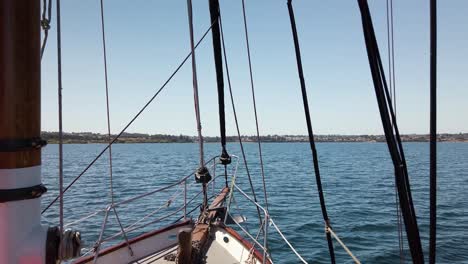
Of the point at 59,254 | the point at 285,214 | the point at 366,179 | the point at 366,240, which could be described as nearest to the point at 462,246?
the point at 366,240

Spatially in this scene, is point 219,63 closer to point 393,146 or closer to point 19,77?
point 393,146

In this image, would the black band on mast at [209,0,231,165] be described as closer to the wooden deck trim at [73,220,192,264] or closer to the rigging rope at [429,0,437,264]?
the wooden deck trim at [73,220,192,264]

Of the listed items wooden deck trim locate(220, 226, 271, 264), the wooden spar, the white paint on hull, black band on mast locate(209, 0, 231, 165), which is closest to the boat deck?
wooden deck trim locate(220, 226, 271, 264)

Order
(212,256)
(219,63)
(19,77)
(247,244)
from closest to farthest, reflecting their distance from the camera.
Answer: (19,77) < (212,256) < (247,244) < (219,63)

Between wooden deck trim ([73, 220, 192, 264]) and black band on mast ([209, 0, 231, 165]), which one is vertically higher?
black band on mast ([209, 0, 231, 165])

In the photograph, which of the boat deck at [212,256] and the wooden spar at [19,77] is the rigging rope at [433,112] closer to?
the wooden spar at [19,77]

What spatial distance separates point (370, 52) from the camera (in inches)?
124

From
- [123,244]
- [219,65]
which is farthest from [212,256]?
[219,65]

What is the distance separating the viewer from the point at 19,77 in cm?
185

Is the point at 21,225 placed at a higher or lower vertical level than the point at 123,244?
higher

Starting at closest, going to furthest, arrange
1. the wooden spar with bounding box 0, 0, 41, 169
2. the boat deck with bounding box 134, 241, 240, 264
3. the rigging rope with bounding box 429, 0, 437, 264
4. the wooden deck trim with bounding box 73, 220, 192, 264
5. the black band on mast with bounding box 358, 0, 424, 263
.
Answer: the wooden spar with bounding box 0, 0, 41, 169 → the rigging rope with bounding box 429, 0, 437, 264 → the black band on mast with bounding box 358, 0, 424, 263 → the wooden deck trim with bounding box 73, 220, 192, 264 → the boat deck with bounding box 134, 241, 240, 264

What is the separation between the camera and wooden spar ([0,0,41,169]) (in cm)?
182

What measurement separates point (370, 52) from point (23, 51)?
270cm

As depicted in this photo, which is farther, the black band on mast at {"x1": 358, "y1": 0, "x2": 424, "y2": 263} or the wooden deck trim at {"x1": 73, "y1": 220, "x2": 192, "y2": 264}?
the wooden deck trim at {"x1": 73, "y1": 220, "x2": 192, "y2": 264}
